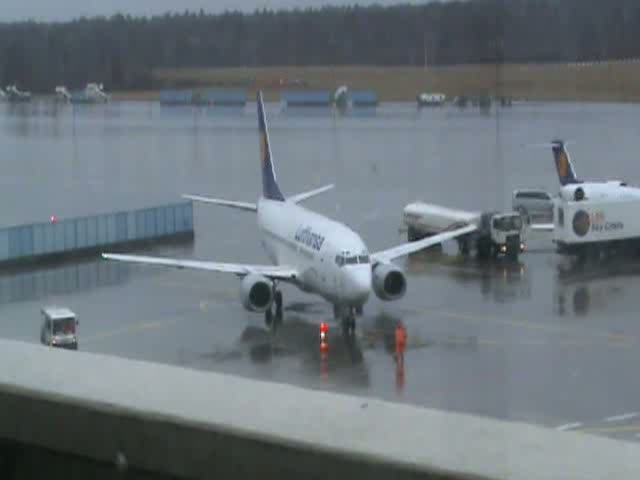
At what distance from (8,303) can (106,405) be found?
50.9 ft

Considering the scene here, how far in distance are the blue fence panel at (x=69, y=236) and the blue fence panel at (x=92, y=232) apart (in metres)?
0.39

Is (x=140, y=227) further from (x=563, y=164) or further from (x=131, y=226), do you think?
(x=563, y=164)

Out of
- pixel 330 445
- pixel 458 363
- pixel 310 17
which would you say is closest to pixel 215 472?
pixel 330 445

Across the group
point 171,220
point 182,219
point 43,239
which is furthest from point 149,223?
point 43,239

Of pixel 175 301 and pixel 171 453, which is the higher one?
pixel 171 453

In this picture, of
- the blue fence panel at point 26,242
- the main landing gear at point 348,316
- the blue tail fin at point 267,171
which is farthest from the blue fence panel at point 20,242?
the main landing gear at point 348,316

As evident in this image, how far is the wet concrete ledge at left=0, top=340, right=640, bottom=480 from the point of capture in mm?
2697

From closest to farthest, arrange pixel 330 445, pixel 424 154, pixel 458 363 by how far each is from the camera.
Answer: pixel 330 445 < pixel 458 363 < pixel 424 154

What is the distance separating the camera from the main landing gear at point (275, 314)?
57.2 ft

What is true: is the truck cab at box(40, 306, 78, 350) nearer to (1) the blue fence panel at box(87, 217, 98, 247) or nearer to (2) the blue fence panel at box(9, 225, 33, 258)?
(2) the blue fence panel at box(9, 225, 33, 258)

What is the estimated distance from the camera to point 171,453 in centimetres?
313

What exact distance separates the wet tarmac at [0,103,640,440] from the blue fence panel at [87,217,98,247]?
1376 millimetres

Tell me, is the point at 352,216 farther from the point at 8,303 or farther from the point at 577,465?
the point at 577,465

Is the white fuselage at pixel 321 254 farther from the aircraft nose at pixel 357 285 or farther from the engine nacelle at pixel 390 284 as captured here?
the engine nacelle at pixel 390 284
